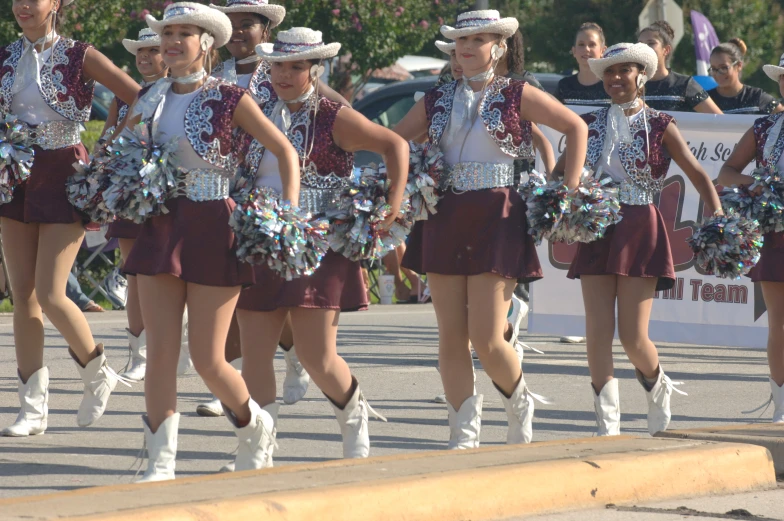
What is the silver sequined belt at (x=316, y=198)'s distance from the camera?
18.2 ft

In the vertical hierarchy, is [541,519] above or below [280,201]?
below

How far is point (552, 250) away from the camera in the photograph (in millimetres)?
10359

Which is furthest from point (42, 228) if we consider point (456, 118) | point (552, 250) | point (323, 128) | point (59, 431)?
point (552, 250)

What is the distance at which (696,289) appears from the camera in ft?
32.8

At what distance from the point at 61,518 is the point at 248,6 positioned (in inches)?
137

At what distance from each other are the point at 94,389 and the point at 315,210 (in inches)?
61.6

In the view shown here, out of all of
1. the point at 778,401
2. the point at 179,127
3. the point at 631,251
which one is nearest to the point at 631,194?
the point at 631,251

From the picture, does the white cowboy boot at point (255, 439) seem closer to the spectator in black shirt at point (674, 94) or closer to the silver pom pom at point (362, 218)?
the silver pom pom at point (362, 218)

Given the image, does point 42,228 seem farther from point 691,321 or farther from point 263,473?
point 691,321

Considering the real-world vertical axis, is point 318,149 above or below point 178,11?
below

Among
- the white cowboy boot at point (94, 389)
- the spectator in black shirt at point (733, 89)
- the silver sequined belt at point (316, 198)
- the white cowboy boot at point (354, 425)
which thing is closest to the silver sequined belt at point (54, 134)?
the white cowboy boot at point (94, 389)

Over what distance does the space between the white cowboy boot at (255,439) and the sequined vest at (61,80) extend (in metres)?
1.79

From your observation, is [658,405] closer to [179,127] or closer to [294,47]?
[294,47]

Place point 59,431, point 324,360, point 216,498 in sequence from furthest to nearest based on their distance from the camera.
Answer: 1. point 59,431
2. point 324,360
3. point 216,498
